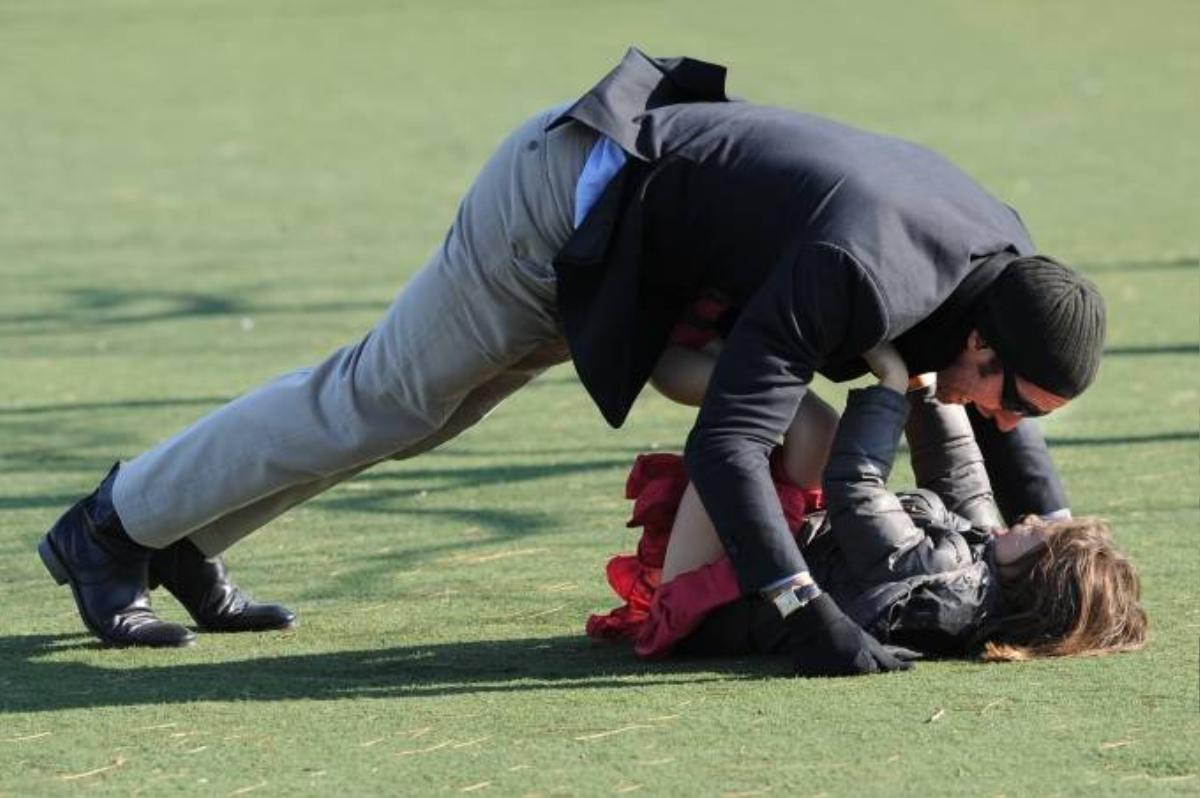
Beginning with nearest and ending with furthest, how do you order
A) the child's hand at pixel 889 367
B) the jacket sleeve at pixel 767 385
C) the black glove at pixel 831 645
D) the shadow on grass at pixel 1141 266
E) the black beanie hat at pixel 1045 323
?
1. the jacket sleeve at pixel 767 385
2. the black beanie hat at pixel 1045 323
3. the black glove at pixel 831 645
4. the child's hand at pixel 889 367
5. the shadow on grass at pixel 1141 266

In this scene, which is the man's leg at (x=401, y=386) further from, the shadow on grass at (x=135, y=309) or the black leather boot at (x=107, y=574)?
the shadow on grass at (x=135, y=309)

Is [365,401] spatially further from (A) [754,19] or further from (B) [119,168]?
(A) [754,19]

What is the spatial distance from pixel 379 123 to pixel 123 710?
11.3 meters

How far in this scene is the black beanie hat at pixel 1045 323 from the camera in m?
4.62

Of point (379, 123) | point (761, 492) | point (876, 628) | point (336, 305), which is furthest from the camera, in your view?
point (379, 123)

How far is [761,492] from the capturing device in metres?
4.62

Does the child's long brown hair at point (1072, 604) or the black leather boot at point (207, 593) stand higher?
the black leather boot at point (207, 593)

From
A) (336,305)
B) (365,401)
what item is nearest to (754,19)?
(336,305)

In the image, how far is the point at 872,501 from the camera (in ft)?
16.1

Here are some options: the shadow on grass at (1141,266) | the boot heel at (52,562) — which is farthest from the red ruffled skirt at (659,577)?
the shadow on grass at (1141,266)

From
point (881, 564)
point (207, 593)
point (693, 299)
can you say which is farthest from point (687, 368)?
point (207, 593)

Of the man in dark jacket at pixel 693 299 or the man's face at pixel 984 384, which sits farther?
the man's face at pixel 984 384

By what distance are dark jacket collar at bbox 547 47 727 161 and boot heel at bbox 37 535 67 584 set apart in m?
1.51

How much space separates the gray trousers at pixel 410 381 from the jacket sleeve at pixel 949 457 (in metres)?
0.83
